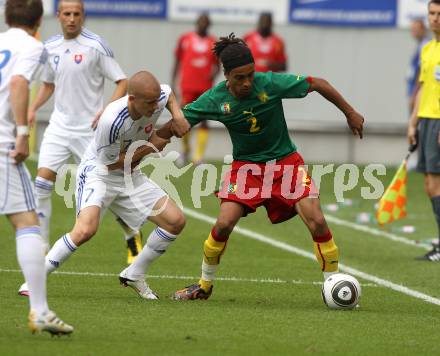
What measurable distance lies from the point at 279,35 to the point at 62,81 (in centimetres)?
1231

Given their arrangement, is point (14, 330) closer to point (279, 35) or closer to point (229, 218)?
point (229, 218)

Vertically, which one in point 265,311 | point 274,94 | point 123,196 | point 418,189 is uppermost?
point 274,94

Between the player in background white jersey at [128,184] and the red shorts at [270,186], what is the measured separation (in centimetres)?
48

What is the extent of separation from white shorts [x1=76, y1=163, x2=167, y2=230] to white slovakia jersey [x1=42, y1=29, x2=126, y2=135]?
2245 millimetres

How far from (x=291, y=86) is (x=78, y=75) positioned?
3027 mm

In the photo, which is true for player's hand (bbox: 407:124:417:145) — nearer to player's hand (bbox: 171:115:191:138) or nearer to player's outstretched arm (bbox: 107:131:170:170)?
player's outstretched arm (bbox: 107:131:170:170)

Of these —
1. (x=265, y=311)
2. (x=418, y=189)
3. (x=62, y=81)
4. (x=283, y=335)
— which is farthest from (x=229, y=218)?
(x=418, y=189)

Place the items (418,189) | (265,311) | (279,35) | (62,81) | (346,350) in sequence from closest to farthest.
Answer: (346,350) → (265,311) → (62,81) → (418,189) → (279,35)

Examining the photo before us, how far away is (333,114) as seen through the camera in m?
24.6

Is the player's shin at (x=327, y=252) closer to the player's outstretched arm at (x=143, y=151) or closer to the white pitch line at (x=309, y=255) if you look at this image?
the white pitch line at (x=309, y=255)

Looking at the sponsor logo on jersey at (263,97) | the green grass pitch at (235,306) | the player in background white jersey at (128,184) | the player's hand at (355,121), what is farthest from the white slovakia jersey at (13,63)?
the player's hand at (355,121)

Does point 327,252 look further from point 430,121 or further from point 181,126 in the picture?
point 430,121

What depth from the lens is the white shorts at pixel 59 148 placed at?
12133 mm

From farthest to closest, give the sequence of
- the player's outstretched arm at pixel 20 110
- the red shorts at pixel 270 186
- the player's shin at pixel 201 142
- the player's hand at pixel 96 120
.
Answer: the player's shin at pixel 201 142 → the player's hand at pixel 96 120 → the red shorts at pixel 270 186 → the player's outstretched arm at pixel 20 110
